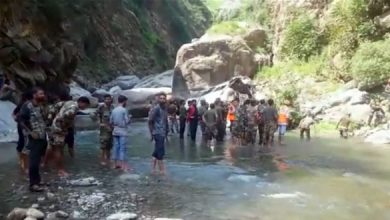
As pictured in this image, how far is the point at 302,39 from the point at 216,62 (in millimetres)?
5644

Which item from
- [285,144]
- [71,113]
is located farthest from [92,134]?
[71,113]

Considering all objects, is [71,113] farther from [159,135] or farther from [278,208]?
[278,208]

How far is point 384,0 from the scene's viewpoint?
3161cm

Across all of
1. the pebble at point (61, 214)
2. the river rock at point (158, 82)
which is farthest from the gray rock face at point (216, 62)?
the pebble at point (61, 214)

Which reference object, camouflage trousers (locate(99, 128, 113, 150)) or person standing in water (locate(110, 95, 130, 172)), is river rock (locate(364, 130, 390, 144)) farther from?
person standing in water (locate(110, 95, 130, 172))

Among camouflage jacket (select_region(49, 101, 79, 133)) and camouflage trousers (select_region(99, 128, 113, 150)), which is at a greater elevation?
camouflage jacket (select_region(49, 101, 79, 133))

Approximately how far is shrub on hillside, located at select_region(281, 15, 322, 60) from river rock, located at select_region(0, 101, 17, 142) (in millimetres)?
18180

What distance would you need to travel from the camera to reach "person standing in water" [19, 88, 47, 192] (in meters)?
10.4

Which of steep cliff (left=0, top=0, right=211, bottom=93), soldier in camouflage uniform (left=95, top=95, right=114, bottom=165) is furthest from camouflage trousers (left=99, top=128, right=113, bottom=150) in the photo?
steep cliff (left=0, top=0, right=211, bottom=93)

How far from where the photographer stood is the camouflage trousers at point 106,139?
13461 millimetres

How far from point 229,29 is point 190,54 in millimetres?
3461

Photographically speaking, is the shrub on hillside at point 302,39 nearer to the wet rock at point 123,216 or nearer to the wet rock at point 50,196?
the wet rock at point 50,196

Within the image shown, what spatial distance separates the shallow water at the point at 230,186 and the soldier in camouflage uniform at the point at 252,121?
176 centimetres

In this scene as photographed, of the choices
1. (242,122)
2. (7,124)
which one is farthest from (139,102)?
(242,122)
